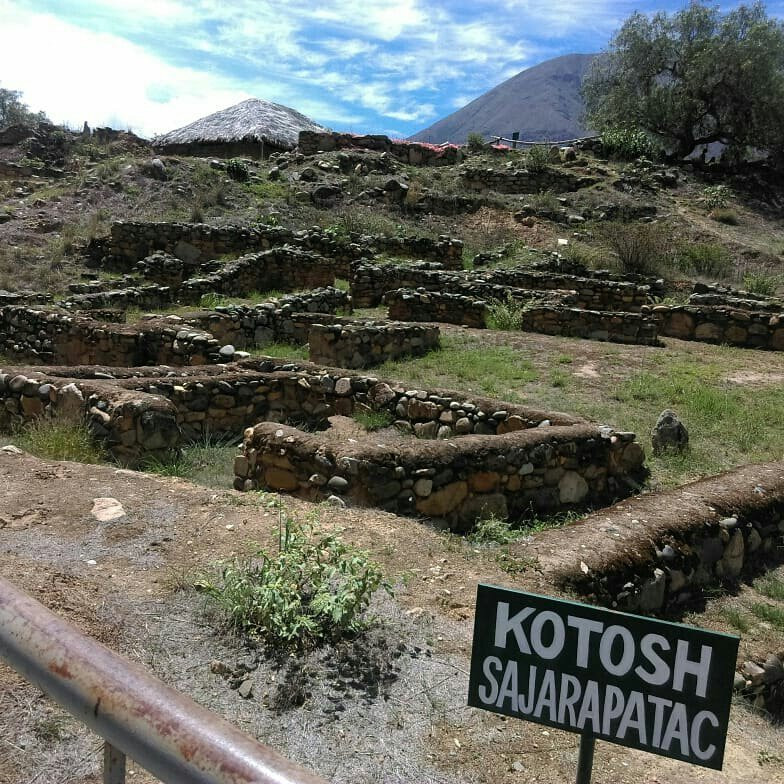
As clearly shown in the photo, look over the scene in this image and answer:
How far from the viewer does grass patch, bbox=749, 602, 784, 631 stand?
4520 millimetres

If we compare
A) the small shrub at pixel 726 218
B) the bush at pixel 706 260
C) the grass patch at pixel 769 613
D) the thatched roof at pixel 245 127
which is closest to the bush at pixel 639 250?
the bush at pixel 706 260

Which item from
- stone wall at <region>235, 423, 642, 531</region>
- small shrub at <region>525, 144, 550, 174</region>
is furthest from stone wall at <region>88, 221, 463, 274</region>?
stone wall at <region>235, 423, 642, 531</region>

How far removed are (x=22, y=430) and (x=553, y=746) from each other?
5655mm

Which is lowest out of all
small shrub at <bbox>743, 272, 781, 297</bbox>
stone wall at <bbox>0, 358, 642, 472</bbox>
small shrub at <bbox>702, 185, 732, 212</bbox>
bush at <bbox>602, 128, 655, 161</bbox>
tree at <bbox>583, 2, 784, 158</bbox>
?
stone wall at <bbox>0, 358, 642, 472</bbox>

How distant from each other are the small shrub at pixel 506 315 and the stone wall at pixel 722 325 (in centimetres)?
237

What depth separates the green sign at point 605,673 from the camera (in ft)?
5.93

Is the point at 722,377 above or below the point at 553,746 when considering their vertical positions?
above

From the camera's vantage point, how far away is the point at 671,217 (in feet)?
70.8

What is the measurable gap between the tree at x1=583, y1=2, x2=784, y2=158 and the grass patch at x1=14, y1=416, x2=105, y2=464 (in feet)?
92.4

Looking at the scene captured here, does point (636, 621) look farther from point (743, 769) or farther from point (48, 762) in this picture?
point (48, 762)

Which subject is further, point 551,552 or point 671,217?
point 671,217

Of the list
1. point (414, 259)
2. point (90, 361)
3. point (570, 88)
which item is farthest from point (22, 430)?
point (570, 88)

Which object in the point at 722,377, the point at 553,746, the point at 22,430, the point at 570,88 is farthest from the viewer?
the point at 570,88

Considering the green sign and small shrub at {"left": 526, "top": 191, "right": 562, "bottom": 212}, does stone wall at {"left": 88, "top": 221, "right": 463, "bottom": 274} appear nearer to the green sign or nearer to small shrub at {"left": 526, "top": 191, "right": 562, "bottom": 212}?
small shrub at {"left": 526, "top": 191, "right": 562, "bottom": 212}
